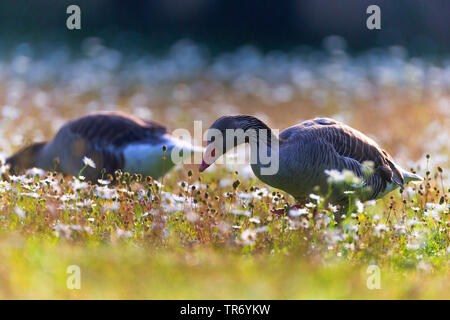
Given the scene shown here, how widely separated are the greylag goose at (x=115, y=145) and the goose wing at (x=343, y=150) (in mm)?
1976

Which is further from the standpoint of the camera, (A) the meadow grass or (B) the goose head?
(B) the goose head

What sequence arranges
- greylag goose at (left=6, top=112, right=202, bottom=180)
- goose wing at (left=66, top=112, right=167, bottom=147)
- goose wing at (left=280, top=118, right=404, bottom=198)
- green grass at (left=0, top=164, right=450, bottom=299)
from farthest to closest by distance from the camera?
1. goose wing at (left=66, top=112, right=167, bottom=147)
2. greylag goose at (left=6, top=112, right=202, bottom=180)
3. goose wing at (left=280, top=118, right=404, bottom=198)
4. green grass at (left=0, top=164, right=450, bottom=299)

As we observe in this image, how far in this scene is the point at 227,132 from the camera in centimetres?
563

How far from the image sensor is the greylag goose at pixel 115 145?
7.40 m

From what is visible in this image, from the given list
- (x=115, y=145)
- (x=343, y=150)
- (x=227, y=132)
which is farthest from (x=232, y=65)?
(x=227, y=132)

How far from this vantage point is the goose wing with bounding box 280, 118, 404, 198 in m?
5.71

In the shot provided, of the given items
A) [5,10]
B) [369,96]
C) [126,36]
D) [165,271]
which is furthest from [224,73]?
[165,271]

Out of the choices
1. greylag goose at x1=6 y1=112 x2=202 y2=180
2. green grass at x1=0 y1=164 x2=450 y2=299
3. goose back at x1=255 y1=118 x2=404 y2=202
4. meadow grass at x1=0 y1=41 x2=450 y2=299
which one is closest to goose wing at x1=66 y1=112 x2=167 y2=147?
greylag goose at x1=6 y1=112 x2=202 y2=180

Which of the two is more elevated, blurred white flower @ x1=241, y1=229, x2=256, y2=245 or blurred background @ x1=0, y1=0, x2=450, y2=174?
blurred background @ x1=0, y1=0, x2=450, y2=174

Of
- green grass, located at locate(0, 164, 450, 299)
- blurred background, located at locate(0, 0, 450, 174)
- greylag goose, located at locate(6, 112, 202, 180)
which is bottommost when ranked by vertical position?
green grass, located at locate(0, 164, 450, 299)

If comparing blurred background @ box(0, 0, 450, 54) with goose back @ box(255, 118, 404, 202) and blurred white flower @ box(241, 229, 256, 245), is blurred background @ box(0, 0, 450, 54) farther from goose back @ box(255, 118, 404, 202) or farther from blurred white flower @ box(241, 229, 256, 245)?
blurred white flower @ box(241, 229, 256, 245)

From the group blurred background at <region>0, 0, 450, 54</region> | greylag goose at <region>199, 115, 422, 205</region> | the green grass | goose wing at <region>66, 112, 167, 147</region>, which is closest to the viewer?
the green grass
